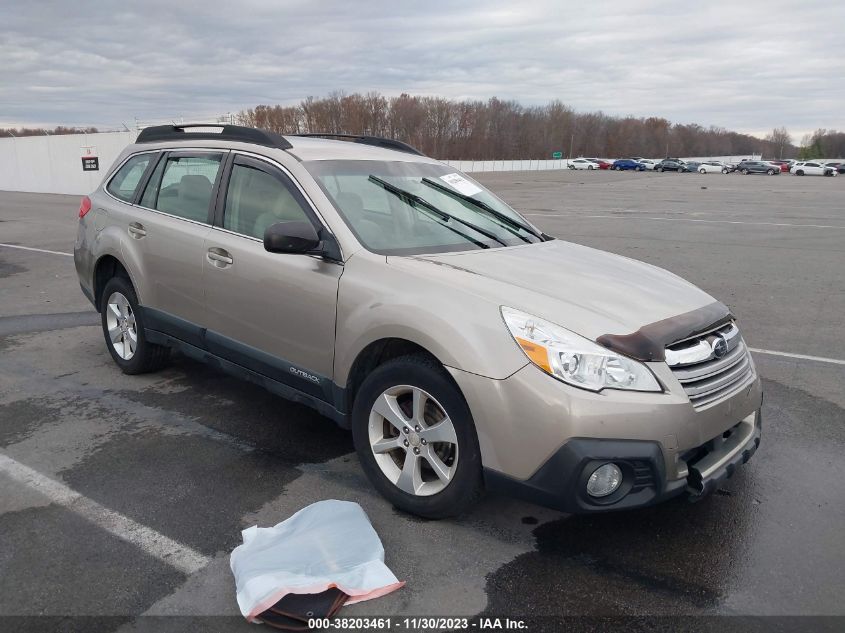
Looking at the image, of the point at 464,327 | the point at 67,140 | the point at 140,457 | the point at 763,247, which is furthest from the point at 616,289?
the point at 67,140

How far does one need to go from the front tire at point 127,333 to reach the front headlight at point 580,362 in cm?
335

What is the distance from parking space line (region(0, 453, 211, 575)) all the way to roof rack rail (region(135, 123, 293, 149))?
2.24m

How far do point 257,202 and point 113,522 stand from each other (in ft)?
6.43

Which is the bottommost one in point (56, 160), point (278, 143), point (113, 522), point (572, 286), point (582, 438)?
point (56, 160)

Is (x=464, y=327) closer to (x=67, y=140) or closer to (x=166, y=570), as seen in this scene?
(x=166, y=570)

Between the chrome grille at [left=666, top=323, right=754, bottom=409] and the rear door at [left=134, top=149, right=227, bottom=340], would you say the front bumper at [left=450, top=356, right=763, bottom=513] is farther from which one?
the rear door at [left=134, top=149, right=227, bottom=340]

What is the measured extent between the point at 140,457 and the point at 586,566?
8.43ft

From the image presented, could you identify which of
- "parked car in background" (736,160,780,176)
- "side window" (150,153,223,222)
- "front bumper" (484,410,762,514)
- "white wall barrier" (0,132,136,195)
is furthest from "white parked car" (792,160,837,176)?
"front bumper" (484,410,762,514)

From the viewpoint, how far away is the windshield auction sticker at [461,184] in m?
4.65

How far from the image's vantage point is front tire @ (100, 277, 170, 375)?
208 inches

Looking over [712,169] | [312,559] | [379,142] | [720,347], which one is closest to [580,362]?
[720,347]

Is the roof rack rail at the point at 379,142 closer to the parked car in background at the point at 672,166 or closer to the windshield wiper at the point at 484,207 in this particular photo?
the windshield wiper at the point at 484,207

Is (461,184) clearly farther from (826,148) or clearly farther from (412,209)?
(826,148)

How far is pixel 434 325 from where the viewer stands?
317 cm
